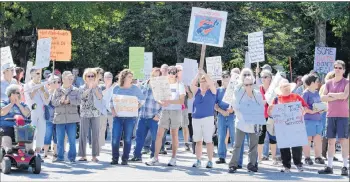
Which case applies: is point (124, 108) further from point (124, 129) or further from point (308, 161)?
point (308, 161)

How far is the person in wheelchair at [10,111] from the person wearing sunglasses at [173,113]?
8.89 ft

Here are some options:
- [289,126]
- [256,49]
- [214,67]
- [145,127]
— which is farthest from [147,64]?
[289,126]

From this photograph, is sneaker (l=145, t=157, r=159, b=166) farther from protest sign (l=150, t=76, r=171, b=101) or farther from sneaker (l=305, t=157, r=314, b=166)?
sneaker (l=305, t=157, r=314, b=166)

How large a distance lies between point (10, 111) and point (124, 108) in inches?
97.0

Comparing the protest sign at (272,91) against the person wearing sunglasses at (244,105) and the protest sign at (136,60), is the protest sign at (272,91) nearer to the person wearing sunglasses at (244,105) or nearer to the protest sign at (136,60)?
the person wearing sunglasses at (244,105)

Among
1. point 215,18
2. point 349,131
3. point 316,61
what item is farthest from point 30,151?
point 316,61

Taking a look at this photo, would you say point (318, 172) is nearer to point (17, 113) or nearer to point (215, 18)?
point (215, 18)

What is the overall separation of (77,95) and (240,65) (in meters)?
19.4

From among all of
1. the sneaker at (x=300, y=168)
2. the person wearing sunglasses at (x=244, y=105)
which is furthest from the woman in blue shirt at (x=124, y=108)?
the sneaker at (x=300, y=168)

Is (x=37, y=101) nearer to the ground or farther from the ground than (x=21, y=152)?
farther from the ground

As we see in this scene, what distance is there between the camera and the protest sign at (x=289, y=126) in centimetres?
1441

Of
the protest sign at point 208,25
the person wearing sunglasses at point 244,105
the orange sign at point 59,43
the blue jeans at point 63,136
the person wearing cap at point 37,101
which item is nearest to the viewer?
the person wearing sunglasses at point 244,105

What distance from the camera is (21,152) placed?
13633mm

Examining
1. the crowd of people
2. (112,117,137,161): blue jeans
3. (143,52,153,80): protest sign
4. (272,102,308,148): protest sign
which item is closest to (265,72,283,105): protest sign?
the crowd of people
